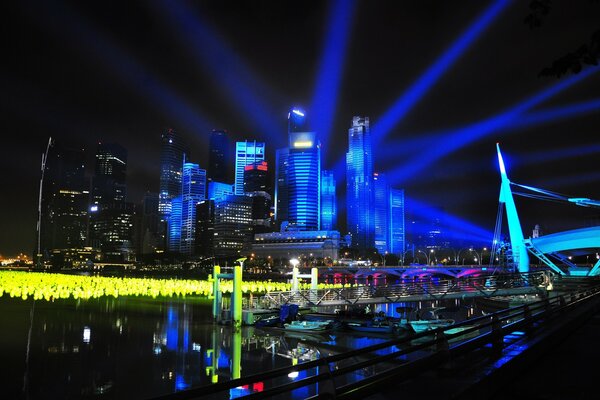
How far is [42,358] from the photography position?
75.4 ft

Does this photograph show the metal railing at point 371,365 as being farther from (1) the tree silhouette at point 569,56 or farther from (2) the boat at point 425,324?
(2) the boat at point 425,324

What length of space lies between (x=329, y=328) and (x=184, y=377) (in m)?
14.1

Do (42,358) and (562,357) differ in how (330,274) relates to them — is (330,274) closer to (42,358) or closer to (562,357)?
(42,358)

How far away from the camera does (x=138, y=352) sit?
2486 cm

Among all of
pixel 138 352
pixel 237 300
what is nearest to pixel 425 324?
pixel 237 300

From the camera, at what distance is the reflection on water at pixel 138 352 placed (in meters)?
17.6

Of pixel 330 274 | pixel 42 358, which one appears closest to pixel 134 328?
pixel 42 358

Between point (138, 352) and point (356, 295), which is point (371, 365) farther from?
point (356, 295)

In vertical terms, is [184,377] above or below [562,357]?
below

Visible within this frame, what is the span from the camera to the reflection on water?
17.6 m

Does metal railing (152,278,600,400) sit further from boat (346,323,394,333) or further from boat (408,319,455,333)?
boat (346,323,394,333)

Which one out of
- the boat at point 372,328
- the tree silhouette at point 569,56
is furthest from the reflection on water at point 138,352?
the tree silhouette at point 569,56

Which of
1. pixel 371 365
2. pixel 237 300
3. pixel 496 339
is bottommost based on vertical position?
pixel 237 300

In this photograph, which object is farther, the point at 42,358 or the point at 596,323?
the point at 42,358
